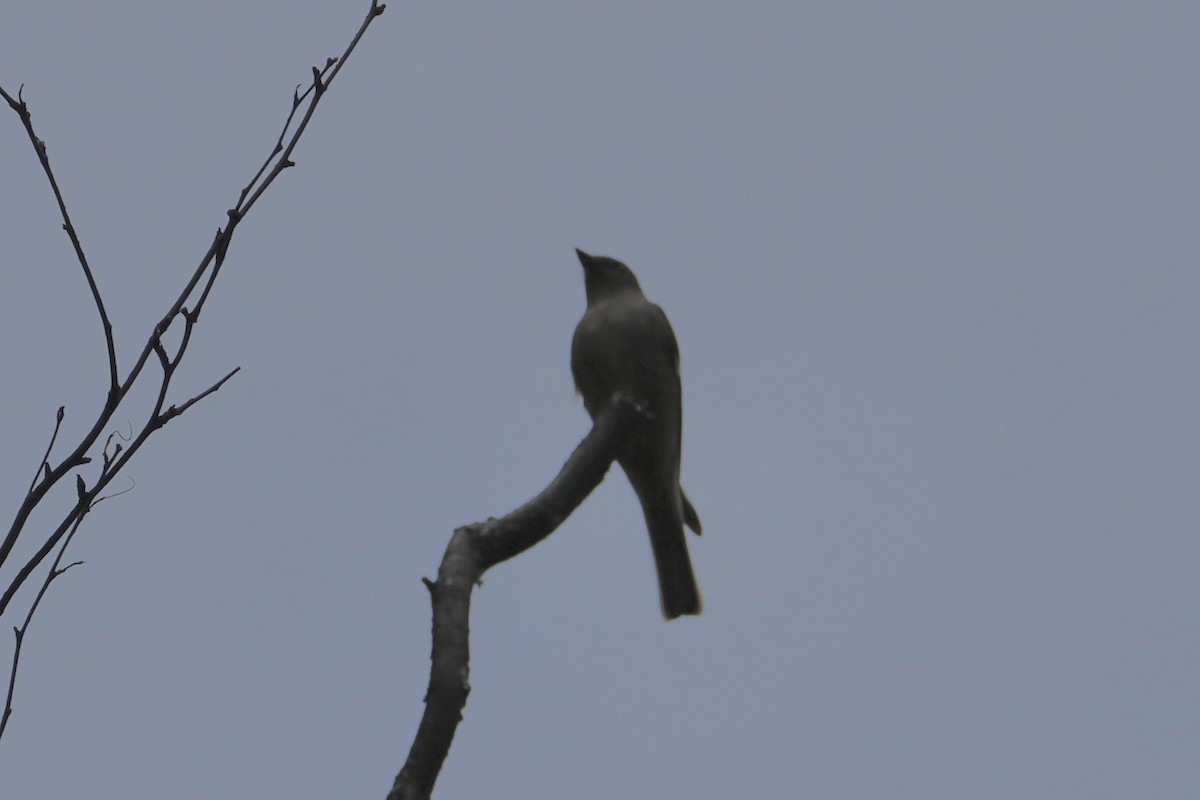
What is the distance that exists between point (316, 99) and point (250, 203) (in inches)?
16.5

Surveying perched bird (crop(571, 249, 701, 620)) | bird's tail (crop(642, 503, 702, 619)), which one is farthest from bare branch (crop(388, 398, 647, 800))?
bird's tail (crop(642, 503, 702, 619))

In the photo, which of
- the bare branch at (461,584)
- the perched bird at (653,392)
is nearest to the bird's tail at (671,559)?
the perched bird at (653,392)

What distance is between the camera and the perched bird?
417 centimetres

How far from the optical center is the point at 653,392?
444cm

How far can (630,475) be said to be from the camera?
4.12 m

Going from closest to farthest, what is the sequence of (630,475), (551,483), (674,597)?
(551,483), (630,475), (674,597)

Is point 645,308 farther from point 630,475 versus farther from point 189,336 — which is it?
point 189,336

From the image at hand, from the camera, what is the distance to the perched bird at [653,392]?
4.17 metres

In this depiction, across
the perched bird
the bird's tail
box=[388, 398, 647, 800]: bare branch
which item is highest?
the perched bird

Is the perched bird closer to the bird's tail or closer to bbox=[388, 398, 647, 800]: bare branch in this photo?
the bird's tail

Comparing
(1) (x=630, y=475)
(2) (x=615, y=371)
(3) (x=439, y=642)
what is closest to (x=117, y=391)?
(3) (x=439, y=642)

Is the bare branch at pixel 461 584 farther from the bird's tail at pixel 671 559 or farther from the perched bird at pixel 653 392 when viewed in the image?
the bird's tail at pixel 671 559

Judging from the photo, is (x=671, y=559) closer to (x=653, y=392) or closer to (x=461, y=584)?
(x=653, y=392)

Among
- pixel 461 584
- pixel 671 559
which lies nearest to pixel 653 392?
pixel 671 559
